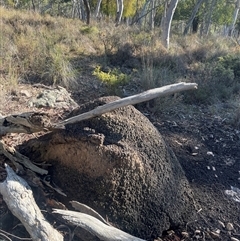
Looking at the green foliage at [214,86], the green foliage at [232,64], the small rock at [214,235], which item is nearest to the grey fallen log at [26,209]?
the small rock at [214,235]

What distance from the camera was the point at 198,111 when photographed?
5742mm

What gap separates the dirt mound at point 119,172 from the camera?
264 cm

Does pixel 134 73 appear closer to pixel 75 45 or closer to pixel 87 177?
pixel 75 45

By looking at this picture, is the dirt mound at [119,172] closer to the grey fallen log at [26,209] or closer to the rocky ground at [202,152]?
the rocky ground at [202,152]

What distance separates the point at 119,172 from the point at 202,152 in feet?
5.81

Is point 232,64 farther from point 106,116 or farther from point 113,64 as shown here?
point 106,116

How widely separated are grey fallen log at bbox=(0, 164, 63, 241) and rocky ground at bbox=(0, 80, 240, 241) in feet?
0.79

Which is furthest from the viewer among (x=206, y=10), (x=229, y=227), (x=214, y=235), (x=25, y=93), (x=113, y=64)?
(x=206, y=10)

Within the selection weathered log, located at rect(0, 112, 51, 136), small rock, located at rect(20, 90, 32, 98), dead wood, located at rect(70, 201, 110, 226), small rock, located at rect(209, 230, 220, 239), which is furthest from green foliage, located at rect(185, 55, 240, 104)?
dead wood, located at rect(70, 201, 110, 226)

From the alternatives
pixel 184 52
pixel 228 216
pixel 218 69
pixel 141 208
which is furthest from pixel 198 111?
pixel 184 52

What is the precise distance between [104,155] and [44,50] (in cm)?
416

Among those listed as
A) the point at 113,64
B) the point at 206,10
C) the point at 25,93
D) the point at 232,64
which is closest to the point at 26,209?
the point at 25,93

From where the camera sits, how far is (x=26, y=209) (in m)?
2.25

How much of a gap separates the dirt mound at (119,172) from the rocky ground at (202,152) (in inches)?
7.3
